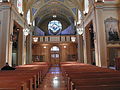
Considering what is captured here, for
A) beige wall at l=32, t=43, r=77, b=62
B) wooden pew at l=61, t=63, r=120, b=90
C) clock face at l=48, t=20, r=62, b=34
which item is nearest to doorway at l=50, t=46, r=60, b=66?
beige wall at l=32, t=43, r=77, b=62

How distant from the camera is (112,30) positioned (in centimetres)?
945

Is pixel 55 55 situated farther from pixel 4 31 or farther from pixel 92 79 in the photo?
pixel 92 79

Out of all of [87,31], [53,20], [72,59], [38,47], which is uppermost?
[53,20]

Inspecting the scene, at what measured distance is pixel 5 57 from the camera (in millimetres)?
8438

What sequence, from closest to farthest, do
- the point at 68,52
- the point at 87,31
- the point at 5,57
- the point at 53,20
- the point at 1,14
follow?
the point at 5,57
the point at 1,14
the point at 87,31
the point at 68,52
the point at 53,20

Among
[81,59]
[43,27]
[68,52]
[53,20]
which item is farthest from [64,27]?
[81,59]

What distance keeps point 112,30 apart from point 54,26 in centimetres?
1466

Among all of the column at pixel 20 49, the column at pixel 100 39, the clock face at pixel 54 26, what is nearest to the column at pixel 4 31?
the column at pixel 20 49

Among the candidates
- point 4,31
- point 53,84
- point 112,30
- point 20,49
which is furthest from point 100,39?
point 20,49

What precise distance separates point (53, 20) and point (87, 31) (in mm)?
11598

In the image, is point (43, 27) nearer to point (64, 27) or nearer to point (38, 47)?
point (64, 27)

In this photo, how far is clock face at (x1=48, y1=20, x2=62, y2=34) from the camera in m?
23.0

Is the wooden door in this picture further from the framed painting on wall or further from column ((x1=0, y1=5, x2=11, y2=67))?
column ((x1=0, y1=5, x2=11, y2=67))

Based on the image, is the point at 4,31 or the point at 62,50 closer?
the point at 4,31
